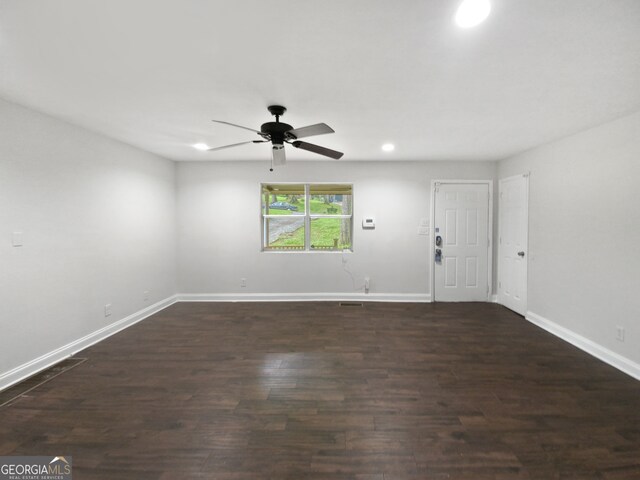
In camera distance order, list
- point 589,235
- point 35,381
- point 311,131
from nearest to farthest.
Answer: point 311,131 < point 35,381 < point 589,235

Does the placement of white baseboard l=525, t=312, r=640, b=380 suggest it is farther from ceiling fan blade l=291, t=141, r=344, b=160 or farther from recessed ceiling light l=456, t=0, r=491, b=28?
ceiling fan blade l=291, t=141, r=344, b=160

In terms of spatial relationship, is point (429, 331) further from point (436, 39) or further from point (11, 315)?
point (11, 315)

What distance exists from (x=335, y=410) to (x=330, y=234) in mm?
3131

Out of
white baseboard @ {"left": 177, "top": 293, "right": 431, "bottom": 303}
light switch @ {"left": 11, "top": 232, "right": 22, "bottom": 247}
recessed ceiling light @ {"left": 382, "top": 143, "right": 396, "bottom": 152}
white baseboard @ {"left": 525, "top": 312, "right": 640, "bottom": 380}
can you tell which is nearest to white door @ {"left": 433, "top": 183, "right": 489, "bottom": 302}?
white baseboard @ {"left": 177, "top": 293, "right": 431, "bottom": 303}

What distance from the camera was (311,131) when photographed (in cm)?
221

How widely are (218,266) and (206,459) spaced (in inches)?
133

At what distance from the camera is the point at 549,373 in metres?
2.43

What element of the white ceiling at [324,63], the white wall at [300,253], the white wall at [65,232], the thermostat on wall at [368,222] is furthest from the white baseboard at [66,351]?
the thermostat on wall at [368,222]

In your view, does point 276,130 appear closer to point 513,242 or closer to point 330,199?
point 330,199

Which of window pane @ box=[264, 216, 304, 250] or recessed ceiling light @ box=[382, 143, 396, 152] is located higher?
recessed ceiling light @ box=[382, 143, 396, 152]

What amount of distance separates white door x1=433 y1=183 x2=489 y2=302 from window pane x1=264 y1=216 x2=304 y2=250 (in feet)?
7.82

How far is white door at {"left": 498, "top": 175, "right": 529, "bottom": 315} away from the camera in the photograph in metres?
3.83

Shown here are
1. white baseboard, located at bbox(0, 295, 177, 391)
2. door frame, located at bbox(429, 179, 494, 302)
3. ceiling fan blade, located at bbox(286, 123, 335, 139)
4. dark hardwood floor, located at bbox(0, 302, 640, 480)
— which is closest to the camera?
dark hardwood floor, located at bbox(0, 302, 640, 480)

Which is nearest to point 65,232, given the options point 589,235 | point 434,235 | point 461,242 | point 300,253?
point 300,253
